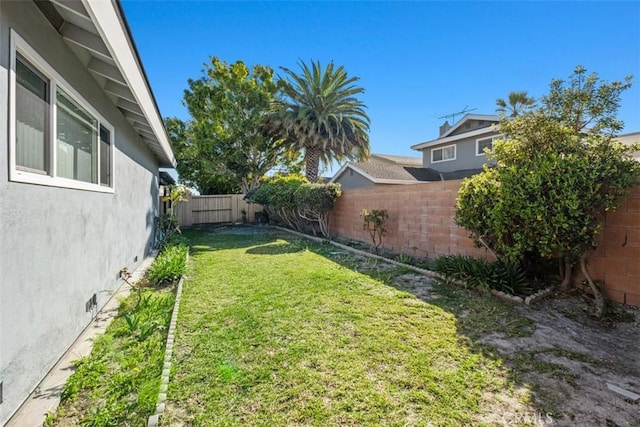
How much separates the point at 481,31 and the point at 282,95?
555 inches

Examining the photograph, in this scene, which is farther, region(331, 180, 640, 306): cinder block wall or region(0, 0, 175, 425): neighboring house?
region(331, 180, 640, 306): cinder block wall

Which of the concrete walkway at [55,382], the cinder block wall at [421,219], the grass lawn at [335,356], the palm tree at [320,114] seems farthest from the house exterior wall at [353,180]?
the concrete walkway at [55,382]

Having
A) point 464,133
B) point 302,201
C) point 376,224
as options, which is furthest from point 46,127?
point 464,133

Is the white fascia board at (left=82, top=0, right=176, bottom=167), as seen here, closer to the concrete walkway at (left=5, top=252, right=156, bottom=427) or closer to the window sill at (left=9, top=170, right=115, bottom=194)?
the window sill at (left=9, top=170, right=115, bottom=194)

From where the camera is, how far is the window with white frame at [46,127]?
244 centimetres

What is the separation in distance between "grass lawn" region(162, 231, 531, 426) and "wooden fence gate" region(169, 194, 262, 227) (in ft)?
41.8

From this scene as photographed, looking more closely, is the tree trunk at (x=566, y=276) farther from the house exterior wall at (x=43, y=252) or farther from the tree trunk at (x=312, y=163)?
the tree trunk at (x=312, y=163)

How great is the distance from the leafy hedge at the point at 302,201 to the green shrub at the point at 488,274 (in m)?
6.24

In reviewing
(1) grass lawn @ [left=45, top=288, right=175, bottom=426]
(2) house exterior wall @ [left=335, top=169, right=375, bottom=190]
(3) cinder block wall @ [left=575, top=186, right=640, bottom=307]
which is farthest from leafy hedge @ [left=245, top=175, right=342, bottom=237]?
(3) cinder block wall @ [left=575, top=186, right=640, bottom=307]

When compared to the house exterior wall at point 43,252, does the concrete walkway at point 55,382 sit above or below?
below

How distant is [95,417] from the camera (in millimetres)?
2393

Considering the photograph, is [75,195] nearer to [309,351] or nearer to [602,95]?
[309,351]

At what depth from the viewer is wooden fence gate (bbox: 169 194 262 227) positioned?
57.6 ft

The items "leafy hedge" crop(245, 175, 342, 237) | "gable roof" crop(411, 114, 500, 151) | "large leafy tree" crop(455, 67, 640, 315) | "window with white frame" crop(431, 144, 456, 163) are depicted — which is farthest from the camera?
"window with white frame" crop(431, 144, 456, 163)
